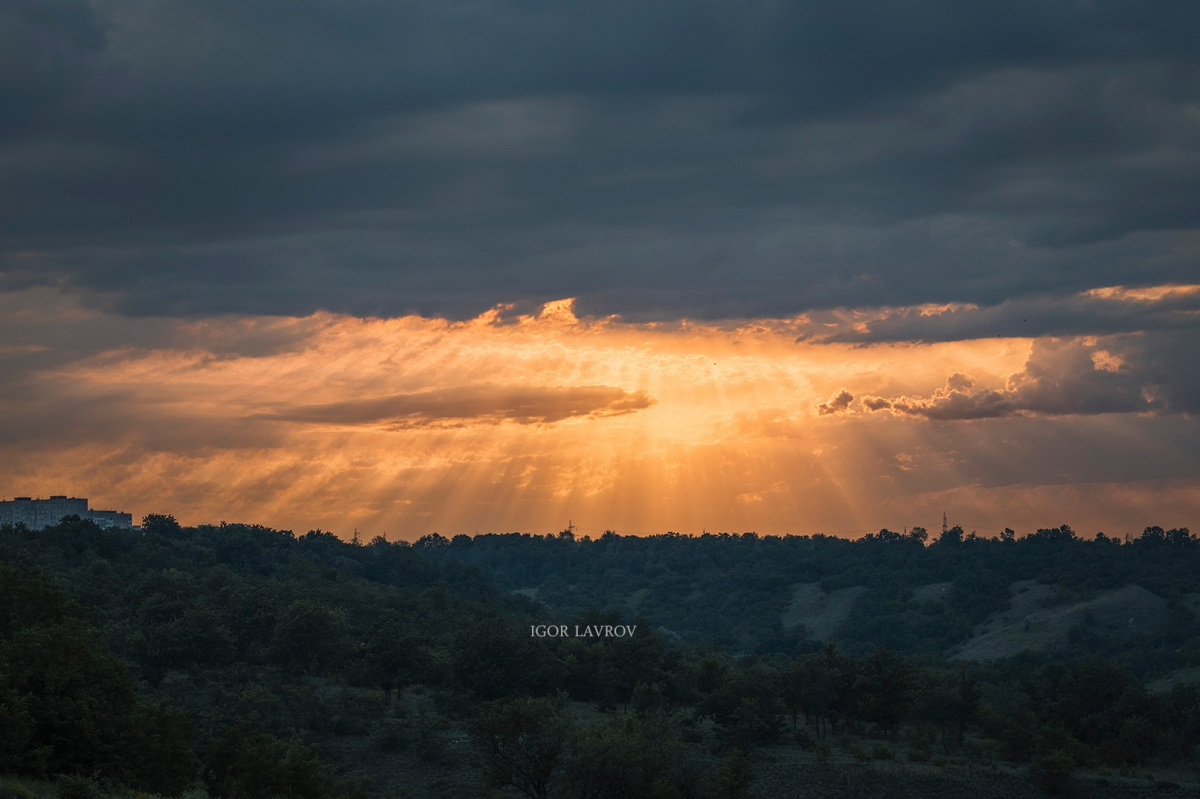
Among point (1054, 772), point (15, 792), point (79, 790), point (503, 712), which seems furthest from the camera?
point (1054, 772)

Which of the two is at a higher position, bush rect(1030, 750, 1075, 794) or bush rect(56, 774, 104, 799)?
bush rect(56, 774, 104, 799)

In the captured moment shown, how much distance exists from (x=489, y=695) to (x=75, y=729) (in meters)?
48.5

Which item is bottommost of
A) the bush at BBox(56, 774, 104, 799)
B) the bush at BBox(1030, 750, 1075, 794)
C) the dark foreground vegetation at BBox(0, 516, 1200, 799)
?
the bush at BBox(1030, 750, 1075, 794)

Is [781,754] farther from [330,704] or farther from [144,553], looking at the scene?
[144,553]

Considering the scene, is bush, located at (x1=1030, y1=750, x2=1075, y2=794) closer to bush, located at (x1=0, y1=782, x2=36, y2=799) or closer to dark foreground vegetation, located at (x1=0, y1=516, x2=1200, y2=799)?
dark foreground vegetation, located at (x1=0, y1=516, x2=1200, y2=799)

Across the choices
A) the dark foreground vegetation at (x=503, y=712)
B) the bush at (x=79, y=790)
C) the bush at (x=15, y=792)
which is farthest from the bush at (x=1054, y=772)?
the bush at (x=15, y=792)

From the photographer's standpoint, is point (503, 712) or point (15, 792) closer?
point (15, 792)

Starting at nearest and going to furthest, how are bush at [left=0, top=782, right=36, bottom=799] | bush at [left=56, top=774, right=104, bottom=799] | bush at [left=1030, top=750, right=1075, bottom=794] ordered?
1. bush at [left=0, top=782, right=36, bottom=799]
2. bush at [left=56, top=774, right=104, bottom=799]
3. bush at [left=1030, top=750, right=1075, bottom=794]

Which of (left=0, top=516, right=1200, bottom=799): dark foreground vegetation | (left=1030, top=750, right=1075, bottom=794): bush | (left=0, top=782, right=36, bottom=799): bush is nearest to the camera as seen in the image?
(left=0, top=782, right=36, bottom=799): bush

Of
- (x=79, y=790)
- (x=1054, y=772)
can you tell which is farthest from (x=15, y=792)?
(x=1054, y=772)

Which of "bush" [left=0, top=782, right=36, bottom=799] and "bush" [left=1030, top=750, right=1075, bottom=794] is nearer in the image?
"bush" [left=0, top=782, right=36, bottom=799]

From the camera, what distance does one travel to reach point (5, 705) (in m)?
42.3

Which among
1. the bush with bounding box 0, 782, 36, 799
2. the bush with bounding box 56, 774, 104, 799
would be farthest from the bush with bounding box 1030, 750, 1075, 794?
the bush with bounding box 0, 782, 36, 799

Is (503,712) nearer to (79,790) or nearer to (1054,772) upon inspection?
(79,790)
